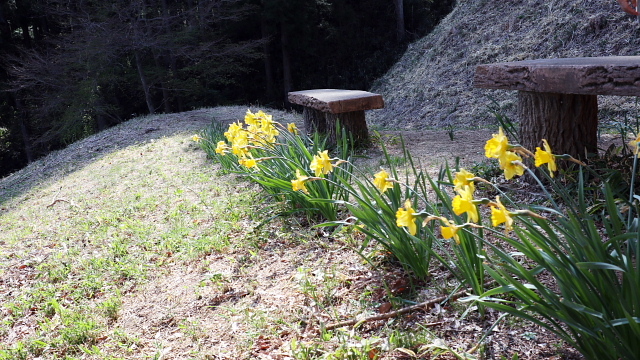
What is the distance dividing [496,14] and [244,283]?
9420mm

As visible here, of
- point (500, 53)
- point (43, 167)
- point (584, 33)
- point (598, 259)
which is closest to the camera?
point (598, 259)

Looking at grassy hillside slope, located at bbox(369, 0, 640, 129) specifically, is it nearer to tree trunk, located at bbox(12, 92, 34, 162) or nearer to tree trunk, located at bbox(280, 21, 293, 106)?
tree trunk, located at bbox(280, 21, 293, 106)

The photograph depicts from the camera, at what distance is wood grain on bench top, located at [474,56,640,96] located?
6.89 ft

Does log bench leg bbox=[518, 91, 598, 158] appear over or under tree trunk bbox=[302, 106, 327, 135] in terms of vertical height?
over

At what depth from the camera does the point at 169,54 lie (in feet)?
43.3

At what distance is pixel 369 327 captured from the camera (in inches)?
68.3

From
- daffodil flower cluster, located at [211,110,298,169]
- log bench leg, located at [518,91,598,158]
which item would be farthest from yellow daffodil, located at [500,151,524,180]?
daffodil flower cluster, located at [211,110,298,169]

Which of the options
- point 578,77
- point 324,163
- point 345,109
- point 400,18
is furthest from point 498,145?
point 400,18

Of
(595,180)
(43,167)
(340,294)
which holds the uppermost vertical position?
(595,180)

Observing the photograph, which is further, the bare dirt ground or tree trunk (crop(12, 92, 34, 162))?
tree trunk (crop(12, 92, 34, 162))

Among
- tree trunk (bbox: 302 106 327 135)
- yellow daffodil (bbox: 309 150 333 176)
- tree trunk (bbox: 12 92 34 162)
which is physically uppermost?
yellow daffodil (bbox: 309 150 333 176)

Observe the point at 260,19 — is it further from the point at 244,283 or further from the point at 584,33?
the point at 244,283

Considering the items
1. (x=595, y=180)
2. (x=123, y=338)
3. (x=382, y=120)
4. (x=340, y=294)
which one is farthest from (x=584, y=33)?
(x=123, y=338)

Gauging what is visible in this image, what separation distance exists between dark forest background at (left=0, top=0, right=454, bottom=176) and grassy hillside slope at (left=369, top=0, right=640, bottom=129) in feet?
16.0
